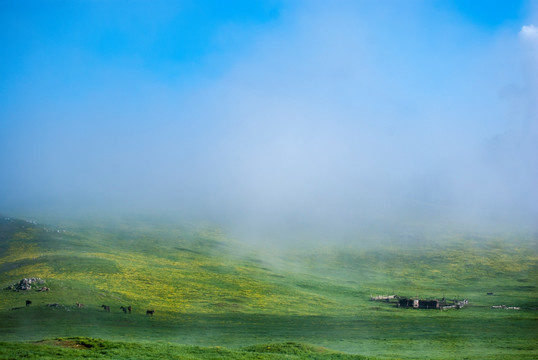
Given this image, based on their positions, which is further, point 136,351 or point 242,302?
point 242,302

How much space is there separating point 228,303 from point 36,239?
245ft

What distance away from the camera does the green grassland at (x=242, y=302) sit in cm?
5078

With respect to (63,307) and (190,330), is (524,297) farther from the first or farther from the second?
(63,307)

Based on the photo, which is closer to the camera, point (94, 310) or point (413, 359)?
point (413, 359)

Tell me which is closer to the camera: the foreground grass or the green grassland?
the foreground grass

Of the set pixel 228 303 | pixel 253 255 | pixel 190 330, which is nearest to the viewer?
pixel 190 330

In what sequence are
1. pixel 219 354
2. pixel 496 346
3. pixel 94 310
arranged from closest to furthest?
1. pixel 219 354
2. pixel 496 346
3. pixel 94 310

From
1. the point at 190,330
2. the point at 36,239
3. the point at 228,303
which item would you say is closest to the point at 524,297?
the point at 228,303

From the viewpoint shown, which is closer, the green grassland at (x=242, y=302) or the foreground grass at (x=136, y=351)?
the foreground grass at (x=136, y=351)

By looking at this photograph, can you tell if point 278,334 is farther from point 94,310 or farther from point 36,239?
point 36,239

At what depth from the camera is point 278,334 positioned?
A: 6291 centimetres

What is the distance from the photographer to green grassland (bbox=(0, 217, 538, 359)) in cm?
5078

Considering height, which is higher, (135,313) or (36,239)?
(36,239)

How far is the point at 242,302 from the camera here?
8838cm
